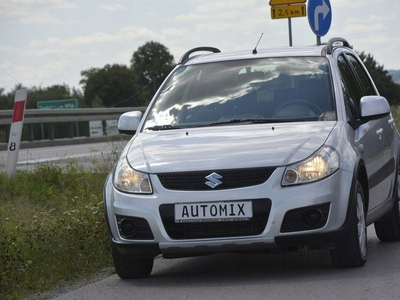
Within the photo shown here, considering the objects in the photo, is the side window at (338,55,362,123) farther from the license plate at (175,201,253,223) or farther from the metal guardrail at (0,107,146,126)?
the metal guardrail at (0,107,146,126)

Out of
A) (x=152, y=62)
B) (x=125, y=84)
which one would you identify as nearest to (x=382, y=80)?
(x=125, y=84)

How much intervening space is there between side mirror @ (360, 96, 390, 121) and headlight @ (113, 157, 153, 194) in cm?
191

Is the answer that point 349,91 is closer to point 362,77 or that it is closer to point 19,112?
point 362,77

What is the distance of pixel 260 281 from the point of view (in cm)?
715

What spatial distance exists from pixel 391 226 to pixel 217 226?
2.53 metres

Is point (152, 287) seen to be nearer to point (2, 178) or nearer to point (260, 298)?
point (260, 298)

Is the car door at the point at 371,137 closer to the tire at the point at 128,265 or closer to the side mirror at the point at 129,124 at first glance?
the side mirror at the point at 129,124

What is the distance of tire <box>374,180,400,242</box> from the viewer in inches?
361

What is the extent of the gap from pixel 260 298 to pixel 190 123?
214 cm

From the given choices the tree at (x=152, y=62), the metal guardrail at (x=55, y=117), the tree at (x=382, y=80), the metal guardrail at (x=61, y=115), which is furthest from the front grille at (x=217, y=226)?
the tree at (x=152, y=62)

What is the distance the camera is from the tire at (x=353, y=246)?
23.9 ft

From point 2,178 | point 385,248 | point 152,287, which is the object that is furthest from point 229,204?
point 2,178

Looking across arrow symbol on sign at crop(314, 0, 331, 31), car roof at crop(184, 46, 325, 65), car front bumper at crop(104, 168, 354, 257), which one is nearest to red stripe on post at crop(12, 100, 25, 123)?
car roof at crop(184, 46, 325, 65)

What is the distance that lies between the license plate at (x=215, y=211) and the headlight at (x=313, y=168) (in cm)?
31
